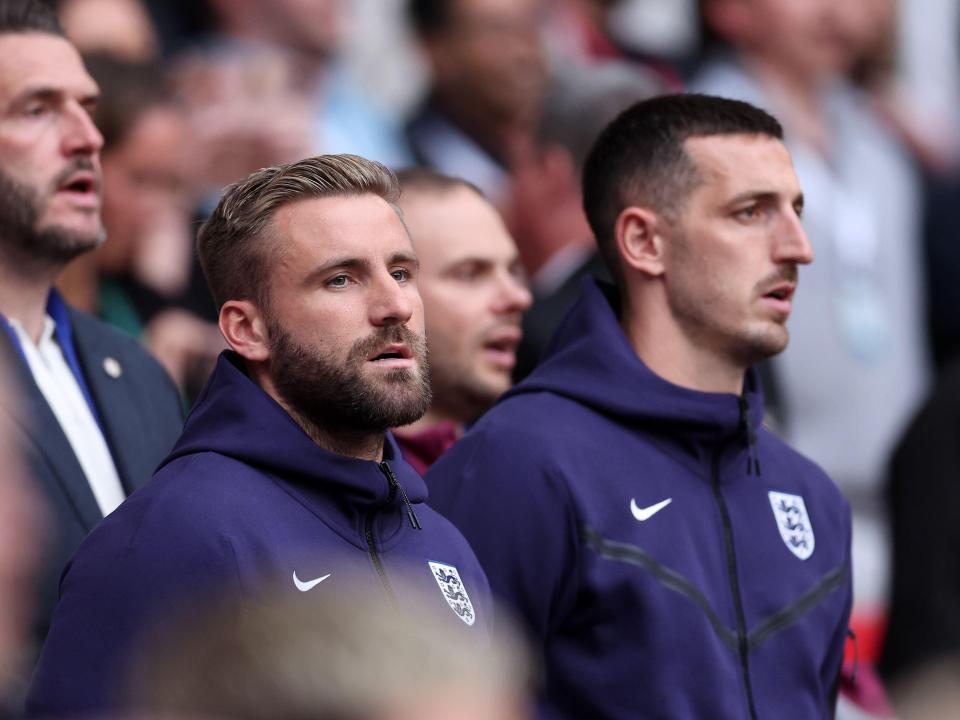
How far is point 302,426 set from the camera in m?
3.21

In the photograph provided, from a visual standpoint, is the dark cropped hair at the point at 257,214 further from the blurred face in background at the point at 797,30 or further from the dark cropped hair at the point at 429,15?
the blurred face in background at the point at 797,30

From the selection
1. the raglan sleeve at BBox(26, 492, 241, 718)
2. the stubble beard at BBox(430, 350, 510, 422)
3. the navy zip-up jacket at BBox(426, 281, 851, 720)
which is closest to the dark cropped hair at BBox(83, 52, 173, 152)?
the stubble beard at BBox(430, 350, 510, 422)

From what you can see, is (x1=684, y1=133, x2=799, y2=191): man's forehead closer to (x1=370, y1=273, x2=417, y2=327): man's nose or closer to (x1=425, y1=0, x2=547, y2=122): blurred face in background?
(x1=370, y1=273, x2=417, y2=327): man's nose

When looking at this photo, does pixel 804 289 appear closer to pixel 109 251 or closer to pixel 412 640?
pixel 109 251

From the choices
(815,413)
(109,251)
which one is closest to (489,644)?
(109,251)

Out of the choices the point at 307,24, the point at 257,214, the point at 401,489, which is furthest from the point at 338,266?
the point at 307,24

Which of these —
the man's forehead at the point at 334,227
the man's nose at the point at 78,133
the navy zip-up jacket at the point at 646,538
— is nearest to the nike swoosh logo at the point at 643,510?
the navy zip-up jacket at the point at 646,538

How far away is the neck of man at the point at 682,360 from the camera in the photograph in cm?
391

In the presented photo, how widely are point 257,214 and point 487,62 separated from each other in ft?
12.0

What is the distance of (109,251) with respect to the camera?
16.4 ft

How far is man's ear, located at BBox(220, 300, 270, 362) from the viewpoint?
3.21 meters

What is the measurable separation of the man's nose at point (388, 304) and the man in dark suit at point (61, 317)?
833mm

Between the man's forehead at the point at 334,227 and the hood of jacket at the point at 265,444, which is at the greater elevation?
the man's forehead at the point at 334,227

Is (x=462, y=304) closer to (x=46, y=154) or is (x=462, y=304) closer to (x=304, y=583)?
(x=46, y=154)
